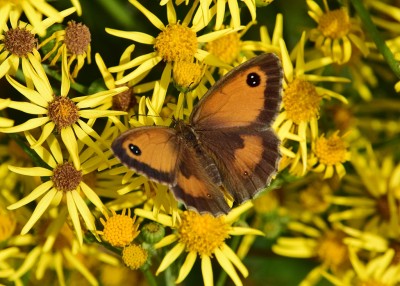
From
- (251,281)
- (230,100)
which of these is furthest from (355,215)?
(230,100)

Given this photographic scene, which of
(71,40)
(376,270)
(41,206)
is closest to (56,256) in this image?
(41,206)

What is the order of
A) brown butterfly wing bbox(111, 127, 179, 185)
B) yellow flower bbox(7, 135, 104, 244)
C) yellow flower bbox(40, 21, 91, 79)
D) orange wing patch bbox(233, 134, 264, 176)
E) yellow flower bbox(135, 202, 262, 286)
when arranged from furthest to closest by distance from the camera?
yellow flower bbox(135, 202, 262, 286), yellow flower bbox(40, 21, 91, 79), yellow flower bbox(7, 135, 104, 244), orange wing patch bbox(233, 134, 264, 176), brown butterfly wing bbox(111, 127, 179, 185)

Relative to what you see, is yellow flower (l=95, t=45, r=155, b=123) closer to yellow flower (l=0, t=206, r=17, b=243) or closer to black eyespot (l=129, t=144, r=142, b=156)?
black eyespot (l=129, t=144, r=142, b=156)

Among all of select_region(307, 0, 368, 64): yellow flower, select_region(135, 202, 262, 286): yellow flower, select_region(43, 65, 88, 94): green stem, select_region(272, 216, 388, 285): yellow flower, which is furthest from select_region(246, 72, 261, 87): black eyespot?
select_region(272, 216, 388, 285): yellow flower

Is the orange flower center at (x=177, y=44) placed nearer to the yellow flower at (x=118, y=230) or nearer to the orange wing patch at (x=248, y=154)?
the orange wing patch at (x=248, y=154)

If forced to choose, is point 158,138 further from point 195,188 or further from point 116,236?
point 116,236

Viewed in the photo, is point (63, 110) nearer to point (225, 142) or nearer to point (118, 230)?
point (118, 230)

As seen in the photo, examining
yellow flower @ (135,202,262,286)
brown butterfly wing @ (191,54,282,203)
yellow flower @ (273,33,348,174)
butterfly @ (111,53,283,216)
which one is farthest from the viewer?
yellow flower @ (273,33,348,174)
